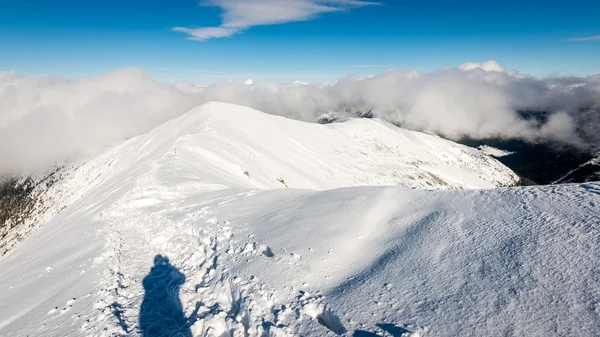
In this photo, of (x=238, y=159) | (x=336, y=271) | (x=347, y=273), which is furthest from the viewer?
(x=238, y=159)

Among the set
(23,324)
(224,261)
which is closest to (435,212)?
(224,261)

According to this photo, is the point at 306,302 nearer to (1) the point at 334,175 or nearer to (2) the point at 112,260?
(2) the point at 112,260

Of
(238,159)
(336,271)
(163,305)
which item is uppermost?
(336,271)

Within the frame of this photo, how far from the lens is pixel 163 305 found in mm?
9695

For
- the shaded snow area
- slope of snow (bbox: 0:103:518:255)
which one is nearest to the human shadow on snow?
the shaded snow area

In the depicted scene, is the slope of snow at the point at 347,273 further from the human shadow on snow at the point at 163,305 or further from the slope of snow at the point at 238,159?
the slope of snow at the point at 238,159

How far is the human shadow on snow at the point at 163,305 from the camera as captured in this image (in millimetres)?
8516

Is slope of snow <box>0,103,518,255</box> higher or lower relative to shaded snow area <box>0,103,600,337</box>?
lower

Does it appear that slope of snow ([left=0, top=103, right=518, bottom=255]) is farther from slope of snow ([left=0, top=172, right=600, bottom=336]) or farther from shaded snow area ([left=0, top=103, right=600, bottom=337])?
slope of snow ([left=0, top=172, right=600, bottom=336])

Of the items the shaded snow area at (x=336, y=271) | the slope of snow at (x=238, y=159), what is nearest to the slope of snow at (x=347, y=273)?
the shaded snow area at (x=336, y=271)

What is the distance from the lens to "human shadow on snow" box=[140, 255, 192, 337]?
852 cm

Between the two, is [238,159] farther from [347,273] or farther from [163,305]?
[347,273]

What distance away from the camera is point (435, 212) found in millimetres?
11828

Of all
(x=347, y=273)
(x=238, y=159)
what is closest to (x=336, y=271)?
(x=347, y=273)
